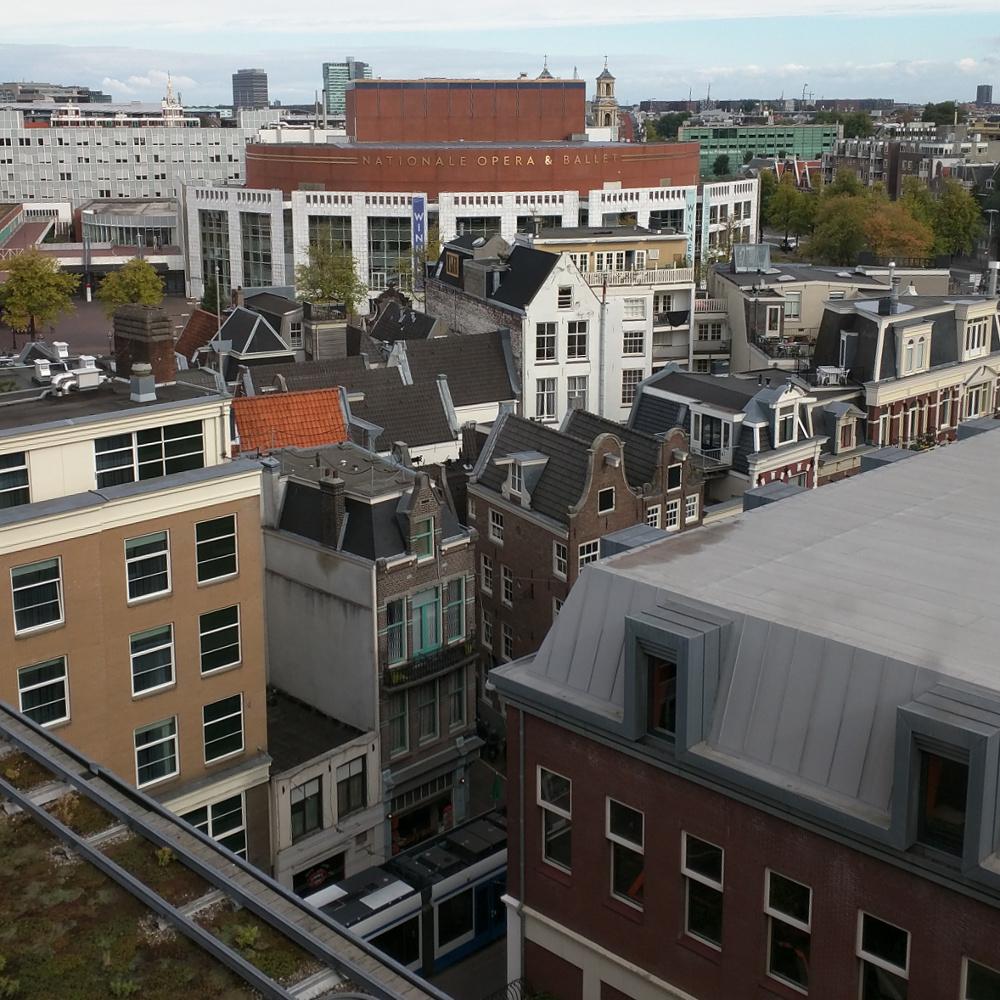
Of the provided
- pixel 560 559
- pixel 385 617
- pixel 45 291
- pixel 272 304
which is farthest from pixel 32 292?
pixel 385 617

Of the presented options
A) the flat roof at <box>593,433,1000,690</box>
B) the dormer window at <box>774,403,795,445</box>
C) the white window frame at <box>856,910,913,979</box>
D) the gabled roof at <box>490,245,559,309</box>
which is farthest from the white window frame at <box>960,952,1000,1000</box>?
the gabled roof at <box>490,245,559,309</box>

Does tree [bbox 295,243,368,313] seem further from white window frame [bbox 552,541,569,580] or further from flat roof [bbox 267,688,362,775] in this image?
flat roof [bbox 267,688,362,775]

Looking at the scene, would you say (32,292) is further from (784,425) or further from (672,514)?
(672,514)

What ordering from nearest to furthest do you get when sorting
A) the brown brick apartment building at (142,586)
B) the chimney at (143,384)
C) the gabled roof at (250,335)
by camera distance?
the brown brick apartment building at (142,586), the chimney at (143,384), the gabled roof at (250,335)

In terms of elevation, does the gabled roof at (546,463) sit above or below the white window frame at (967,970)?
above

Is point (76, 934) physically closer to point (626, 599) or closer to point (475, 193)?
point (626, 599)

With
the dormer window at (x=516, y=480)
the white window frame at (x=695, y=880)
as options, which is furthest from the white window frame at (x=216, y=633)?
the white window frame at (x=695, y=880)

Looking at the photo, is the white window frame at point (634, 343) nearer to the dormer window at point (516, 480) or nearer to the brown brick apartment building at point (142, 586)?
the dormer window at point (516, 480)
